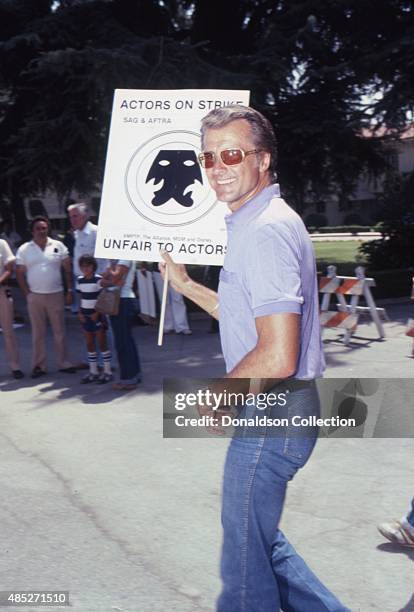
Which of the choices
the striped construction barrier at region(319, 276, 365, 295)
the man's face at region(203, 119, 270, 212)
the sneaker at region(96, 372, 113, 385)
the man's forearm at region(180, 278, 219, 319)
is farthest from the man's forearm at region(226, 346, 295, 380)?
the striped construction barrier at region(319, 276, 365, 295)

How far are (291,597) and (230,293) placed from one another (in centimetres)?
102

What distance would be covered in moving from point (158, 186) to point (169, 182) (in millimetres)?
59

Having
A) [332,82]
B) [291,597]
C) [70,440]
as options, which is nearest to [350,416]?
[70,440]

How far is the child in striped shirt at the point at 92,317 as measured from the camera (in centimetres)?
866

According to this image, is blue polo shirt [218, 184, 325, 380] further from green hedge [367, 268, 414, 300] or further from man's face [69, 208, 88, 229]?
green hedge [367, 268, 414, 300]

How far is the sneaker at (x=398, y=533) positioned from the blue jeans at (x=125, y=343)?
4488mm

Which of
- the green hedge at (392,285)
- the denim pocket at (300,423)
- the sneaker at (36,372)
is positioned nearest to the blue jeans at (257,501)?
the denim pocket at (300,423)

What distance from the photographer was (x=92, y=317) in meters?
8.72

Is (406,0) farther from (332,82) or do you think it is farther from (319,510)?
(319,510)

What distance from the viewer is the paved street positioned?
3.83 m

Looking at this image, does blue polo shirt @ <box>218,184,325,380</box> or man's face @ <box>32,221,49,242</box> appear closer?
blue polo shirt @ <box>218,184,325,380</box>

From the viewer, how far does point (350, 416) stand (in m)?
7.27

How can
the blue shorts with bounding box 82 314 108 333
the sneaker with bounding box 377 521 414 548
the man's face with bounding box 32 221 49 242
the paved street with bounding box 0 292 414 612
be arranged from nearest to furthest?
the paved street with bounding box 0 292 414 612 → the sneaker with bounding box 377 521 414 548 → the blue shorts with bounding box 82 314 108 333 → the man's face with bounding box 32 221 49 242

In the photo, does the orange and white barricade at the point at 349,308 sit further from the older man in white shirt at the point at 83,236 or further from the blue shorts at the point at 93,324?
the older man in white shirt at the point at 83,236
